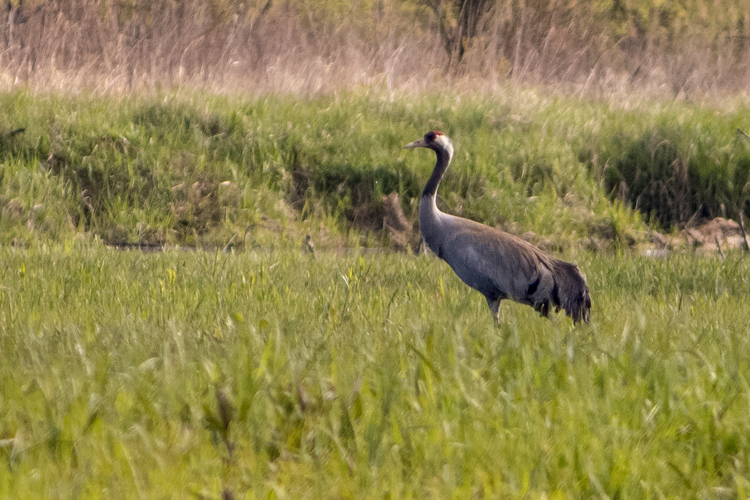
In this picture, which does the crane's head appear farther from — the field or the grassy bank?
the grassy bank

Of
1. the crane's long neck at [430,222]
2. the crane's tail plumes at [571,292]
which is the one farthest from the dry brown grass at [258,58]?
the crane's tail plumes at [571,292]

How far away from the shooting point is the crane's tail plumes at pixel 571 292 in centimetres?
516

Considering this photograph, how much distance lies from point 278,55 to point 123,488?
1176 cm

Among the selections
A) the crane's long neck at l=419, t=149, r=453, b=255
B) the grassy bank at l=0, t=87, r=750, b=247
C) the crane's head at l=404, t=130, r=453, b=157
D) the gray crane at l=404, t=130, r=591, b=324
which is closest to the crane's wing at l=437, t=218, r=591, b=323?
the gray crane at l=404, t=130, r=591, b=324

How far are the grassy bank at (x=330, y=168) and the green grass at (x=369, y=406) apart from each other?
446 cm

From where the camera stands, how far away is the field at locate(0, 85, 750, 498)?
2574 millimetres

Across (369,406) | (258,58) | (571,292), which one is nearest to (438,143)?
(571,292)

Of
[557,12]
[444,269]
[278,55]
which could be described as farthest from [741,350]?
[557,12]

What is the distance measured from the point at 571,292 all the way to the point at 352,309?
1524 millimetres

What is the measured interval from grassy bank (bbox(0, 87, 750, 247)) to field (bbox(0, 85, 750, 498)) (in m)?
0.04

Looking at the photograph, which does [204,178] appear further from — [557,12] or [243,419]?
[557,12]

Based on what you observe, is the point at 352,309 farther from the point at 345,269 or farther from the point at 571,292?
the point at 345,269

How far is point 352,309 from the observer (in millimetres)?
4816

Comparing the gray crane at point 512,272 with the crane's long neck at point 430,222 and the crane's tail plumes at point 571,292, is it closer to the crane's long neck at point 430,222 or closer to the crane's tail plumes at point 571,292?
the crane's tail plumes at point 571,292
